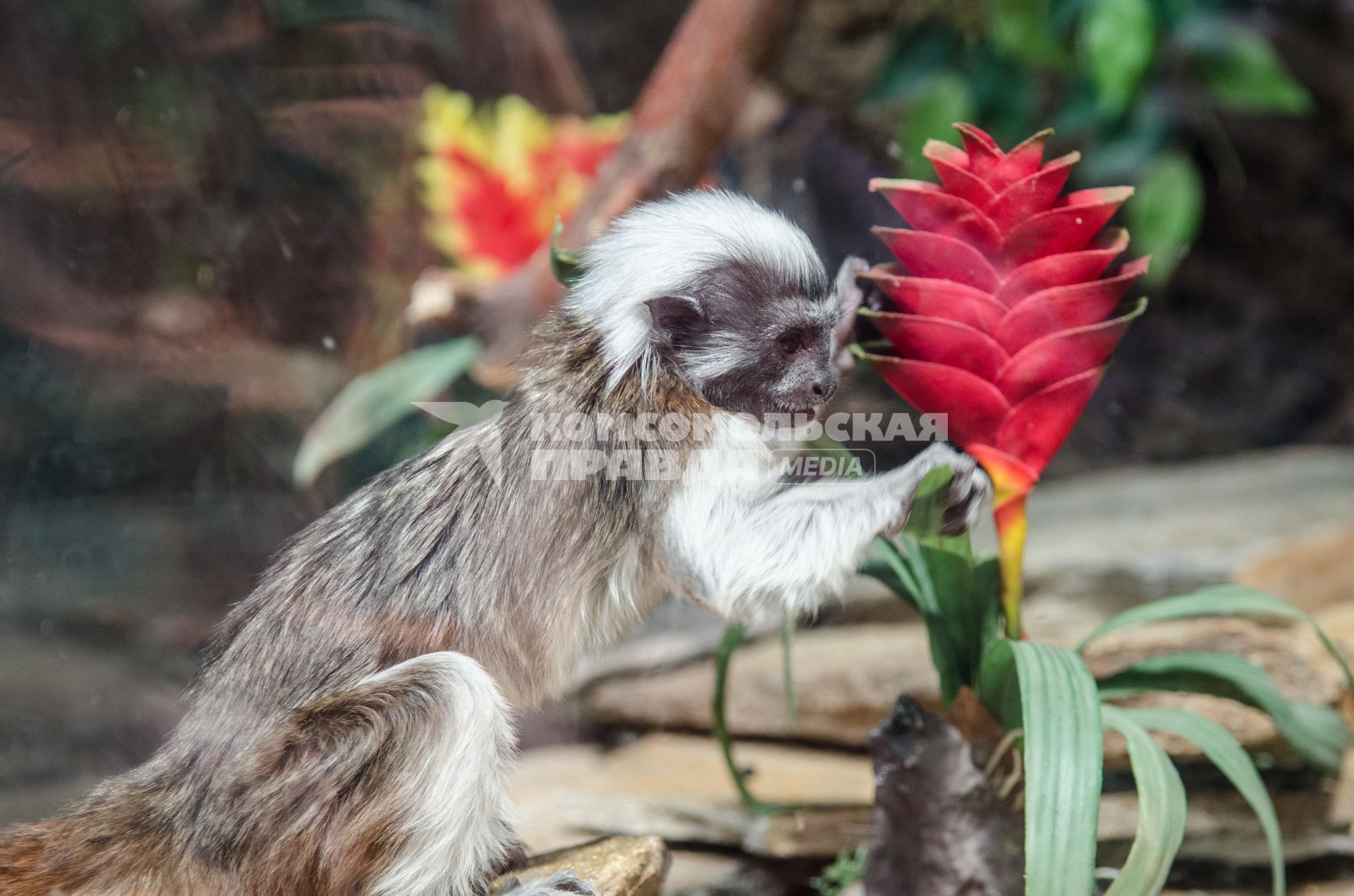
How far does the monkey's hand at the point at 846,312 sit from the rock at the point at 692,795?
116 cm

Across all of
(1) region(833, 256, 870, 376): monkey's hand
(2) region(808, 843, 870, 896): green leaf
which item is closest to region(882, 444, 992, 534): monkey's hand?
(1) region(833, 256, 870, 376): monkey's hand

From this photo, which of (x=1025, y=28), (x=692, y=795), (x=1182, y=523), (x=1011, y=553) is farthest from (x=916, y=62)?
(x=692, y=795)

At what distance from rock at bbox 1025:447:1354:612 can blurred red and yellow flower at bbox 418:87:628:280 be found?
2.01m

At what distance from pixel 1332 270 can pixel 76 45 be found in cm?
484

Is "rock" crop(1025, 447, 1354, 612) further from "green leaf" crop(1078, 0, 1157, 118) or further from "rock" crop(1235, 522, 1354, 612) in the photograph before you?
"green leaf" crop(1078, 0, 1157, 118)

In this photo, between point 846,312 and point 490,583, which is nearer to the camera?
point 490,583

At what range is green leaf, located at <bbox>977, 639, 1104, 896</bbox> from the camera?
1566mm

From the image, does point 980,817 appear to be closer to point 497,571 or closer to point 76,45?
point 497,571

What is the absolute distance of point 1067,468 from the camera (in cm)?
453

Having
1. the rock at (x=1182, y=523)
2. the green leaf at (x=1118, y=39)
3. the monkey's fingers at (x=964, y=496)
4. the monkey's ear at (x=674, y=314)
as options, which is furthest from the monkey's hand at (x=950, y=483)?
the green leaf at (x=1118, y=39)

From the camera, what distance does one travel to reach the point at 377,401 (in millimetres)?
3236

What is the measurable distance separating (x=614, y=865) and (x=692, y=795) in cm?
100

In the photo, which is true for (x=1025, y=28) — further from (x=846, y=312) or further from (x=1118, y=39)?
(x=846, y=312)

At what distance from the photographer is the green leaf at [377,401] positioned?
3.12m
